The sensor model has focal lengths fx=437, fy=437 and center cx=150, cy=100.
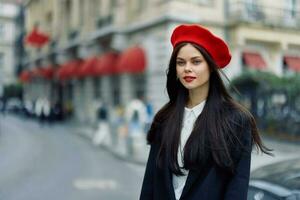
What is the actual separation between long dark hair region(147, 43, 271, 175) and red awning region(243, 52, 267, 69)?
18.4m

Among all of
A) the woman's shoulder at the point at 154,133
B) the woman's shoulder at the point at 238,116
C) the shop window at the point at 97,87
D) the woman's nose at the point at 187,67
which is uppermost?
the woman's nose at the point at 187,67

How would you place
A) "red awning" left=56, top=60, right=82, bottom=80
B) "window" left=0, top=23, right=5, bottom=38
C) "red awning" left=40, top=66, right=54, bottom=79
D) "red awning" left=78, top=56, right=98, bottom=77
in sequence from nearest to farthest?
"red awning" left=78, top=56, right=98, bottom=77 < "red awning" left=56, top=60, right=82, bottom=80 < "red awning" left=40, top=66, right=54, bottom=79 < "window" left=0, top=23, right=5, bottom=38

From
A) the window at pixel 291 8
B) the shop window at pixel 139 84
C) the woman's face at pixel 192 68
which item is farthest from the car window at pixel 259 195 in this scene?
the window at pixel 291 8

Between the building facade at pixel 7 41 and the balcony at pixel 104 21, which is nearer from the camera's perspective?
the balcony at pixel 104 21

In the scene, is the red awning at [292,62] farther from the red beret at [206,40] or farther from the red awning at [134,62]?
the red beret at [206,40]

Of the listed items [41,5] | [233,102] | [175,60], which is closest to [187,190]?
[233,102]

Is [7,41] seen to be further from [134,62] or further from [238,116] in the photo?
[238,116]

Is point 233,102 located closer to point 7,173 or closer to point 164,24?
point 7,173

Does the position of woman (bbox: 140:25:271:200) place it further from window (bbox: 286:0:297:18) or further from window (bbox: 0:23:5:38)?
window (bbox: 0:23:5:38)

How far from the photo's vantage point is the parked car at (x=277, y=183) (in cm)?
292

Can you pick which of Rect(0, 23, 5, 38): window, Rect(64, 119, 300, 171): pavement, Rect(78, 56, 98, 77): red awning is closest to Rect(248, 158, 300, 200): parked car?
Rect(64, 119, 300, 171): pavement

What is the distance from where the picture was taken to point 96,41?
80.6ft

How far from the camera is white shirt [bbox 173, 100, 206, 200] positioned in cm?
218

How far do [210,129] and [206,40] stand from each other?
44 cm
